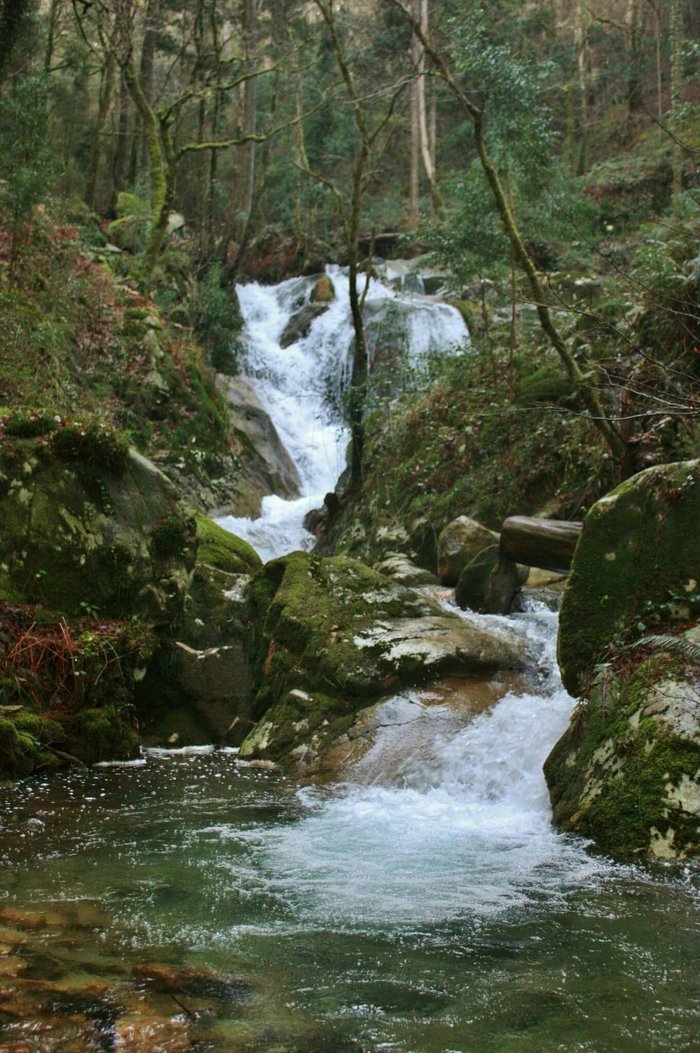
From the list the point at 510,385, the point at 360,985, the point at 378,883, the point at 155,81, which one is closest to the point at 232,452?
the point at 510,385

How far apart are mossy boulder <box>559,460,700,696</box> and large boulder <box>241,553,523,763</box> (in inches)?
57.6

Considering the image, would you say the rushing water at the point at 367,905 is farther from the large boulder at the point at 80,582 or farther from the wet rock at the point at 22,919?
the large boulder at the point at 80,582

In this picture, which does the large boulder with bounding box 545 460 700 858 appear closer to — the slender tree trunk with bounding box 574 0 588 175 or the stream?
the stream

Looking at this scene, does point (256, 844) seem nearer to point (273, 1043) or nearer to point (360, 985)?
point (360, 985)

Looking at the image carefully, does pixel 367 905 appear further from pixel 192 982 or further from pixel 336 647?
pixel 336 647

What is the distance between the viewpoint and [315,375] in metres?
19.3

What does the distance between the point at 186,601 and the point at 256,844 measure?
136 inches

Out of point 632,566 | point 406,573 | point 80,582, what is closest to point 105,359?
point 406,573

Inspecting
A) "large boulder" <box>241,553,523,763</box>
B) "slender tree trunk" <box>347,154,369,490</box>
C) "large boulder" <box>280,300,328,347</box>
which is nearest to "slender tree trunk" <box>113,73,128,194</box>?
"large boulder" <box>280,300,328,347</box>

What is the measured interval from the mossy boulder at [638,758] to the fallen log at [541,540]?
9.08 ft

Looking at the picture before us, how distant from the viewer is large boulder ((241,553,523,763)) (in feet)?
22.3

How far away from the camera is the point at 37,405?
866 cm

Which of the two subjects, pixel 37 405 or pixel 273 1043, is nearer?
pixel 273 1043

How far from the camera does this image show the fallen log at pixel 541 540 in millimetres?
8000
